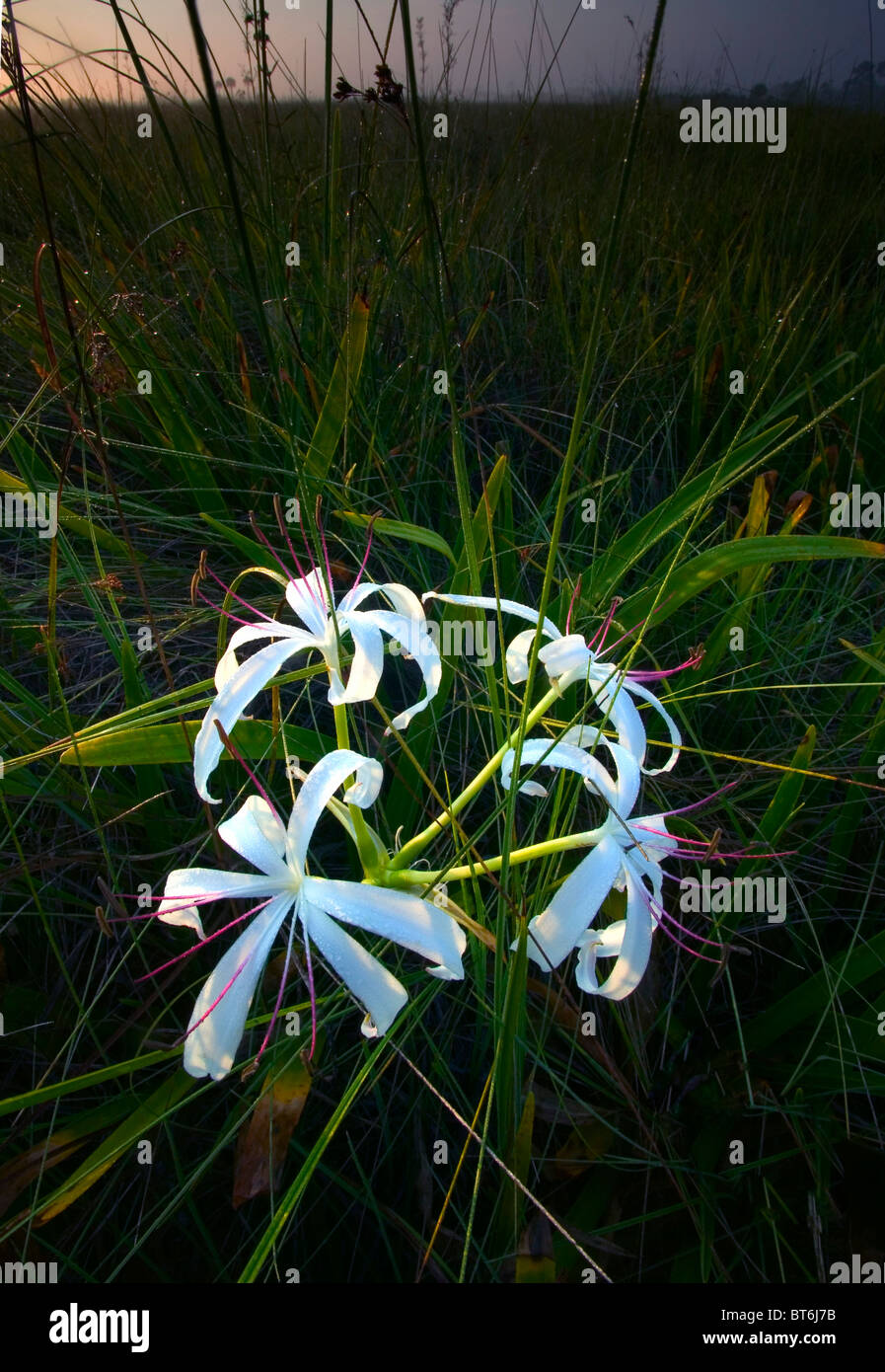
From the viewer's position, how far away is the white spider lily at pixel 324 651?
0.86 m

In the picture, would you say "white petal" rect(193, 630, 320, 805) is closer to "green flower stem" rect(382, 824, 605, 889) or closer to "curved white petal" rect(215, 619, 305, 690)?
"curved white petal" rect(215, 619, 305, 690)

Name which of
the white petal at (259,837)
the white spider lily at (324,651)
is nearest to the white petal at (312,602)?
the white spider lily at (324,651)

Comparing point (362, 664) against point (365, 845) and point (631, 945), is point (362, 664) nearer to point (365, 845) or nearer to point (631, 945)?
A: point (365, 845)

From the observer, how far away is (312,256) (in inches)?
89.9

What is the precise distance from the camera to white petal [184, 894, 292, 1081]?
30.0 inches

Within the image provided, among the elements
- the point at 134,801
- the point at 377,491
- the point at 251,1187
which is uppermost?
the point at 377,491

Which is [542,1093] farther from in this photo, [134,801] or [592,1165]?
[134,801]

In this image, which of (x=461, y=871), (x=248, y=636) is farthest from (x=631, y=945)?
(x=248, y=636)

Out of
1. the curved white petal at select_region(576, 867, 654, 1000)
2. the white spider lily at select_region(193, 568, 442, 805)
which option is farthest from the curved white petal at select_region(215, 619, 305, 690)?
the curved white petal at select_region(576, 867, 654, 1000)

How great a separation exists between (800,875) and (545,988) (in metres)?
0.53

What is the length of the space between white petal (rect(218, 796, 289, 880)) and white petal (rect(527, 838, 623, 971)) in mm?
241

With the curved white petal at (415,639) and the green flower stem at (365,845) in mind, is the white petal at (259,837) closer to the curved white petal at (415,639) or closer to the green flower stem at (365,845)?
the green flower stem at (365,845)

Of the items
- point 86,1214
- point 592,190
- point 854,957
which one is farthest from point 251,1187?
point 592,190

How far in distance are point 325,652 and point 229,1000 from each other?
1.23 ft
